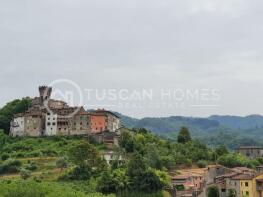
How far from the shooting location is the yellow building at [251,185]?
56531 mm

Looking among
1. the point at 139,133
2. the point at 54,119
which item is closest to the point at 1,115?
the point at 54,119

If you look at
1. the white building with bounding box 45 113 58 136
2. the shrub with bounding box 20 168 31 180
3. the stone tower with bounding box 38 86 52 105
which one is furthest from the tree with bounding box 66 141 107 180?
the stone tower with bounding box 38 86 52 105

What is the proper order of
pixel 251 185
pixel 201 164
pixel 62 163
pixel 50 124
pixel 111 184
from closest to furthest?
pixel 111 184, pixel 251 185, pixel 62 163, pixel 201 164, pixel 50 124

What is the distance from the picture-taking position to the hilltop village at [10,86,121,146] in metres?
77.7

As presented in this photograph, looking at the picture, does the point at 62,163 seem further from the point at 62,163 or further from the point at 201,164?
the point at 201,164

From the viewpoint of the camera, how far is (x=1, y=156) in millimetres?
69750

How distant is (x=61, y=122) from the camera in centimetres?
7819

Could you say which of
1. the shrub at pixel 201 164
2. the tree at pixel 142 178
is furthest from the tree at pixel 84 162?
the shrub at pixel 201 164

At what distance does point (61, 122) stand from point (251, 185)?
31.1 meters

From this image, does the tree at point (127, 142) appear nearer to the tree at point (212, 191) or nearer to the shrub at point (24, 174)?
the shrub at point (24, 174)

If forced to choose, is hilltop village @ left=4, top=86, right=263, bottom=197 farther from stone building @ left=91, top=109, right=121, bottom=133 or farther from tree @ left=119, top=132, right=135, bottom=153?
tree @ left=119, top=132, right=135, bottom=153

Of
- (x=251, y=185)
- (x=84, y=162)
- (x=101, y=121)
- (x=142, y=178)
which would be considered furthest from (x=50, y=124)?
(x=251, y=185)

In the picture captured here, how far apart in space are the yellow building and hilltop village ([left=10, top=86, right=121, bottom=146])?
22.9 metres

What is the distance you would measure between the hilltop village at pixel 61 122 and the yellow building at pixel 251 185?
22.9 meters
